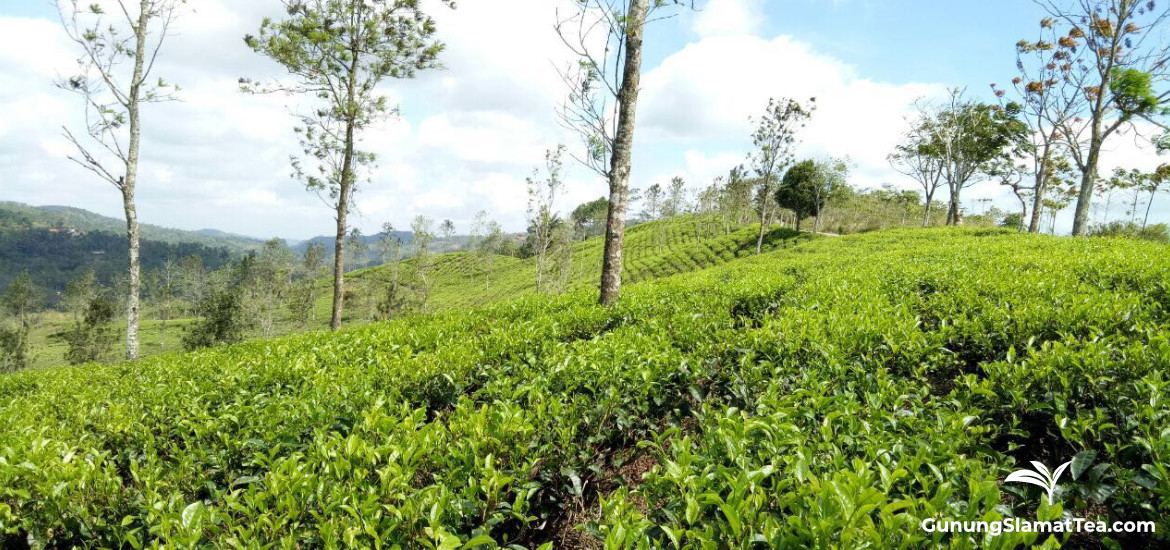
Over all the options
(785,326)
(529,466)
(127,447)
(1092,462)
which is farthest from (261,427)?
(1092,462)

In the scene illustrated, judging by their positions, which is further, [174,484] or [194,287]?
[194,287]

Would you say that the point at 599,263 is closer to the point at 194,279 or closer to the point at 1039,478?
the point at 1039,478

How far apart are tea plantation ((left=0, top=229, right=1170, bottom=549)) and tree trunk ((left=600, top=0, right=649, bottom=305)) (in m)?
2.67

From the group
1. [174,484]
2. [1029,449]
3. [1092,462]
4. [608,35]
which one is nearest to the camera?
[1092,462]

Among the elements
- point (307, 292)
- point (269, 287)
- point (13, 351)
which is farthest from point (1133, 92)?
point (13, 351)

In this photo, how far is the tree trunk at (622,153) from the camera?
8.53 m

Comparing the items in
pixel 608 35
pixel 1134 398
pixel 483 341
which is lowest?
pixel 483 341

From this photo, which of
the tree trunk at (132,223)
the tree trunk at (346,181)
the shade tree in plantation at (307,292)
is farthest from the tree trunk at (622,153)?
the shade tree in plantation at (307,292)

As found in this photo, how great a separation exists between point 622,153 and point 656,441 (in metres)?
6.50

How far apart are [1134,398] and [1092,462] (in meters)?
0.86

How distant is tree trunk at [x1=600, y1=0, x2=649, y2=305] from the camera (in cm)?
853

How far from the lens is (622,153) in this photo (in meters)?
8.94

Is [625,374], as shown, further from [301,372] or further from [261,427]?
[301,372]

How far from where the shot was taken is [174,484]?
133 inches
